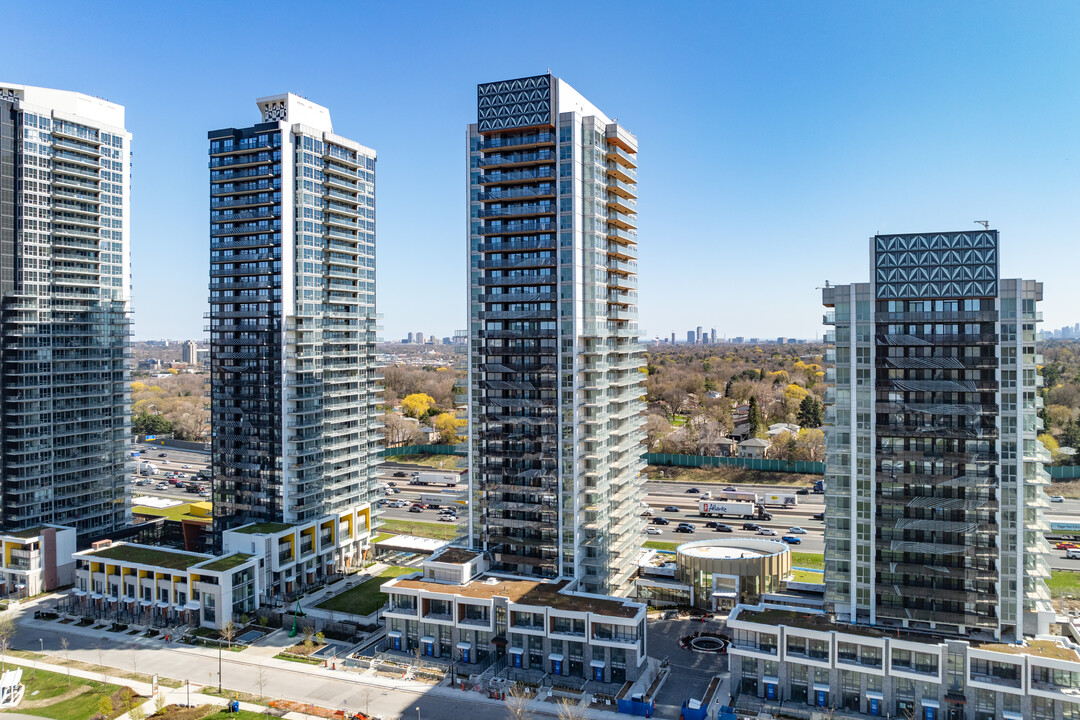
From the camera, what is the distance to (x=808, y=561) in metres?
103

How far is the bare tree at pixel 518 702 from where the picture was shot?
6031 cm

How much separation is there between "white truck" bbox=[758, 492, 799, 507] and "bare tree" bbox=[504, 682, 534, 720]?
79.7 m

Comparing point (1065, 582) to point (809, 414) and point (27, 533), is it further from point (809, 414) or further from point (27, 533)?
point (27, 533)

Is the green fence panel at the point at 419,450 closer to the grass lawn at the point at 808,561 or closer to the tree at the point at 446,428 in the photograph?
the tree at the point at 446,428

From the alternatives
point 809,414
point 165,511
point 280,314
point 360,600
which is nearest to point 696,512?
point 809,414

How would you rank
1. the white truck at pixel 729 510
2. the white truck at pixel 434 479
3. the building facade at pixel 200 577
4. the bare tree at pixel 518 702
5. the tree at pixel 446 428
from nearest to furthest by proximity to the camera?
the bare tree at pixel 518 702 < the building facade at pixel 200 577 < the white truck at pixel 729 510 < the white truck at pixel 434 479 < the tree at pixel 446 428

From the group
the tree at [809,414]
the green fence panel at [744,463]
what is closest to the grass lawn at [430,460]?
the green fence panel at [744,463]

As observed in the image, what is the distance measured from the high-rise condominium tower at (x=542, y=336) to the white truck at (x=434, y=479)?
2853 inches

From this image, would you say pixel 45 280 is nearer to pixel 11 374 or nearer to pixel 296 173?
pixel 11 374

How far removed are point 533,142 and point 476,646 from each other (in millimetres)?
51526

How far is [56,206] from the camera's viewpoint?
99875 millimetres

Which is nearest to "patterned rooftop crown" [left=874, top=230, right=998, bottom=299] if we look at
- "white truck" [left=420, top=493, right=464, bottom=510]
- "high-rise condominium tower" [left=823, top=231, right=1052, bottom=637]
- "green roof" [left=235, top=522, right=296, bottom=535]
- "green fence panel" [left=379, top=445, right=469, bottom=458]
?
"high-rise condominium tower" [left=823, top=231, right=1052, bottom=637]

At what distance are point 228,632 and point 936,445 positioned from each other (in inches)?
2729

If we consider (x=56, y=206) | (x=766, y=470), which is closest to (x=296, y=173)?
(x=56, y=206)
